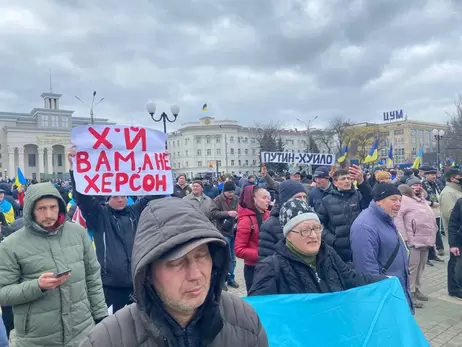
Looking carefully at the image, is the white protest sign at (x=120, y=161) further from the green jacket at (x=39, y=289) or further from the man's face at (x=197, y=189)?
the man's face at (x=197, y=189)

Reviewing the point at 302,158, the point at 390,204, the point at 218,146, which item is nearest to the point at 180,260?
the point at 390,204

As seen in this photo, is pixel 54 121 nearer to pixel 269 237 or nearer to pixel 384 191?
pixel 269 237

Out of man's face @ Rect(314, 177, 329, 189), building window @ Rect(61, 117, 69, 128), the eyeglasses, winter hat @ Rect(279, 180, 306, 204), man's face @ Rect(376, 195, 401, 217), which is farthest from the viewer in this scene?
building window @ Rect(61, 117, 69, 128)

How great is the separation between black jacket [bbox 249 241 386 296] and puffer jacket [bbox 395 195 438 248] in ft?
13.6

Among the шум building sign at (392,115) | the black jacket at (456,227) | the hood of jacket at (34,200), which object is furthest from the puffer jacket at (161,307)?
the шум building sign at (392,115)

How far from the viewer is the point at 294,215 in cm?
282

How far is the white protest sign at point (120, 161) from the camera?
11.7 feet

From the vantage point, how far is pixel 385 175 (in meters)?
7.83

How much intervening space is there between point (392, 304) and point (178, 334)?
168 cm

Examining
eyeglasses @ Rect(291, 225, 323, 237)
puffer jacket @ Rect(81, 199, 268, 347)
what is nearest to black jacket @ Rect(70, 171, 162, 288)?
eyeglasses @ Rect(291, 225, 323, 237)

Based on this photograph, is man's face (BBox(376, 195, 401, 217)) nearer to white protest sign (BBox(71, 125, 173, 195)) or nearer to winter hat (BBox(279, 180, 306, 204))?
winter hat (BBox(279, 180, 306, 204))

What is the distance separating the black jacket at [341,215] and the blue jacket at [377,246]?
112cm

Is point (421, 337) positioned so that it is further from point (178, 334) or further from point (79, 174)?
point (79, 174)

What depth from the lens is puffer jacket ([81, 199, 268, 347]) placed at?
4.21 ft
